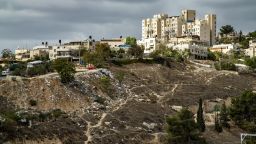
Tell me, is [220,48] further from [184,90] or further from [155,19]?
[184,90]

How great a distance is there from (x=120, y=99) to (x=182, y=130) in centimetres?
2303

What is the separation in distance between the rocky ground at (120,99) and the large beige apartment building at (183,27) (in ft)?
203

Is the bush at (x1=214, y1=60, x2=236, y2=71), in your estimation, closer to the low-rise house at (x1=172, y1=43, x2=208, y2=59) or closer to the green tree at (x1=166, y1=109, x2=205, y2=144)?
the low-rise house at (x1=172, y1=43, x2=208, y2=59)

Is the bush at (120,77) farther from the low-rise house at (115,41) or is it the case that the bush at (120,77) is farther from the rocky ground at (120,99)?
the low-rise house at (115,41)

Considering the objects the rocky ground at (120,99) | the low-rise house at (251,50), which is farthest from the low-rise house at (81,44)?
the low-rise house at (251,50)

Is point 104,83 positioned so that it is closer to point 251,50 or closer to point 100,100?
point 100,100

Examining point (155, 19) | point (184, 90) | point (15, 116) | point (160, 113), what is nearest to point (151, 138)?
point (160, 113)

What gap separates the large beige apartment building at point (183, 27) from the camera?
7533 inches

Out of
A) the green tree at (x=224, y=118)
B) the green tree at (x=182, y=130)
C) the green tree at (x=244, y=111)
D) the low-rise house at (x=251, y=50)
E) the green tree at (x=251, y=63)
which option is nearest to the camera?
the green tree at (x=182, y=130)

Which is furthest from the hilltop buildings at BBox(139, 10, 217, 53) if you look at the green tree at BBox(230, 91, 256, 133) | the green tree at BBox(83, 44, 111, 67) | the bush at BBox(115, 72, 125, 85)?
the green tree at BBox(230, 91, 256, 133)

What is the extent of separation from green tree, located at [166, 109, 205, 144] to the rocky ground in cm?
494

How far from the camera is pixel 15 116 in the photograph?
281 feet

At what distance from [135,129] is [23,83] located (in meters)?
18.9

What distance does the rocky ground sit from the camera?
89.6 meters
